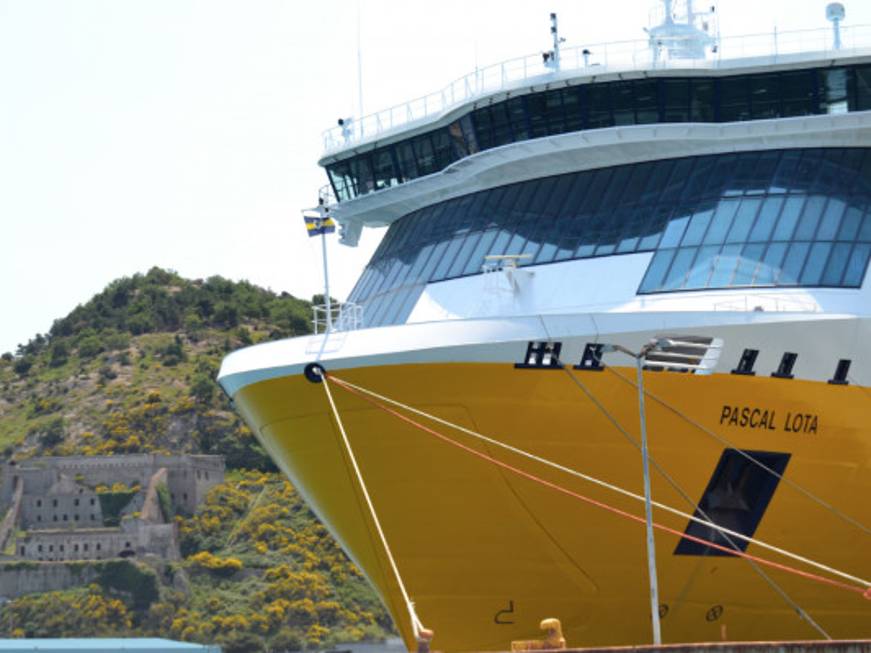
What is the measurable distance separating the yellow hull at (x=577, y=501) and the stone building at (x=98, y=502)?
298ft

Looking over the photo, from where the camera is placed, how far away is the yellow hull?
24.2m

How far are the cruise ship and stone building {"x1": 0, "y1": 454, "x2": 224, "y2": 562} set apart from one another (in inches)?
3511

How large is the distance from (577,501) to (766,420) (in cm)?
283

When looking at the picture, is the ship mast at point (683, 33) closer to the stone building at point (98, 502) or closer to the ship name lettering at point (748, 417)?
the ship name lettering at point (748, 417)

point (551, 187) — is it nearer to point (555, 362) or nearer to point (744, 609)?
point (555, 362)

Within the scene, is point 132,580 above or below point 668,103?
below

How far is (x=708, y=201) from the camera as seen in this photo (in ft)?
89.9

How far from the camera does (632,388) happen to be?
24.1m

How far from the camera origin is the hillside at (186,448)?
99875 mm

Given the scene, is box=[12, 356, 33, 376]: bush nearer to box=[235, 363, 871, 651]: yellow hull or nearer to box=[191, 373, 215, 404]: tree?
box=[191, 373, 215, 404]: tree

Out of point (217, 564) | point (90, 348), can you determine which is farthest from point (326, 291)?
point (90, 348)

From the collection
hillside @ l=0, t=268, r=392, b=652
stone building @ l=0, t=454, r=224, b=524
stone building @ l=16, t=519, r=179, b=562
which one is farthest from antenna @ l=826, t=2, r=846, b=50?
stone building @ l=0, t=454, r=224, b=524

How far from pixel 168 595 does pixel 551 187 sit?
81.3m

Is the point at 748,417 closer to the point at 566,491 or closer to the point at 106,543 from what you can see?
the point at 566,491
